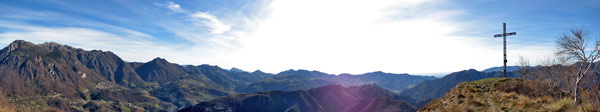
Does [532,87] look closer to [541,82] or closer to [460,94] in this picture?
[541,82]

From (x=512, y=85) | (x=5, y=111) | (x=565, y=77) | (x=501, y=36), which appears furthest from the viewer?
(x=501, y=36)

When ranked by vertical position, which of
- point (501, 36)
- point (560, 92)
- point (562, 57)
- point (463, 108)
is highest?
point (501, 36)

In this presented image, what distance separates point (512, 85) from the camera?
2297 cm

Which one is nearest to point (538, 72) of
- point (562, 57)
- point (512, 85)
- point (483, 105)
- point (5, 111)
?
point (512, 85)

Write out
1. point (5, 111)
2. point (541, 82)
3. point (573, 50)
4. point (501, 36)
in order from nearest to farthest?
point (5, 111)
point (573, 50)
point (541, 82)
point (501, 36)

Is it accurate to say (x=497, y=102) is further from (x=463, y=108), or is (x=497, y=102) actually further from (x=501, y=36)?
(x=501, y=36)

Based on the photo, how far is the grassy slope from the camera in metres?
14.3

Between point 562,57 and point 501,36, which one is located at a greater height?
point 501,36

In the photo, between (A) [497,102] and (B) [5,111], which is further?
(A) [497,102]

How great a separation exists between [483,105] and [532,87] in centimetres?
550

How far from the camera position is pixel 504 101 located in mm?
18438

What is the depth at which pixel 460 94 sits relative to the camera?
24.2 m

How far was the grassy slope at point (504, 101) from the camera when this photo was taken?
14327mm

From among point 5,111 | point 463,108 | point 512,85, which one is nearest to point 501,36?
point 512,85
